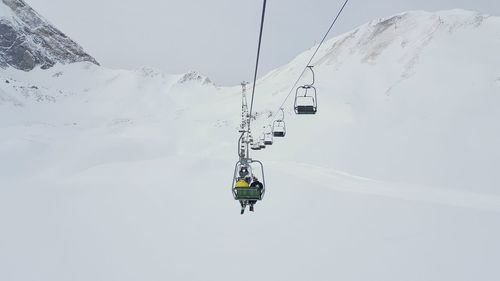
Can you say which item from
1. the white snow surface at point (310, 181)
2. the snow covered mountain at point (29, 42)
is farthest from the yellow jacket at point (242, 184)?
the snow covered mountain at point (29, 42)

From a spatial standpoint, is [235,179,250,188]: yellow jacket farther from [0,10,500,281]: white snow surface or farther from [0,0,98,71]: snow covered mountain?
[0,0,98,71]: snow covered mountain

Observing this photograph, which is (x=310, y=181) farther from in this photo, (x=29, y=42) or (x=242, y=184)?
(x=29, y=42)

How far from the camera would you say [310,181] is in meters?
30.1

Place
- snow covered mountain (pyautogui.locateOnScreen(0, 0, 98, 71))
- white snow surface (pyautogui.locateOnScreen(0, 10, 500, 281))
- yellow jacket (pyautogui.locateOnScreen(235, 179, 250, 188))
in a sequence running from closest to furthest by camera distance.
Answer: yellow jacket (pyautogui.locateOnScreen(235, 179, 250, 188)) < white snow surface (pyautogui.locateOnScreen(0, 10, 500, 281)) < snow covered mountain (pyautogui.locateOnScreen(0, 0, 98, 71))

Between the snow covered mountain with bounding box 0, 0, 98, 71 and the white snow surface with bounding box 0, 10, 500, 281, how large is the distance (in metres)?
36.0

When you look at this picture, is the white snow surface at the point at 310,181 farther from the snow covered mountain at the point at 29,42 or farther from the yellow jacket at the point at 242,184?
the snow covered mountain at the point at 29,42

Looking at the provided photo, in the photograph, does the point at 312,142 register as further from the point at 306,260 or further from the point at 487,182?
the point at 306,260

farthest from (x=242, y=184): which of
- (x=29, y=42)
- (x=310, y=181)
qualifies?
(x=29, y=42)

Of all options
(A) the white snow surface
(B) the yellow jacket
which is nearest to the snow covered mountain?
(A) the white snow surface

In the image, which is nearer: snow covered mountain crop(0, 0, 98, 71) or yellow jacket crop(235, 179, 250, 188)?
yellow jacket crop(235, 179, 250, 188)

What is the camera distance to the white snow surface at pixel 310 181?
19234 mm

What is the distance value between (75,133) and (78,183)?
21694mm

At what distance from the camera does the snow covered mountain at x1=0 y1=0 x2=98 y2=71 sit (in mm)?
92438

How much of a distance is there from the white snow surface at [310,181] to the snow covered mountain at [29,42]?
36.0 m
